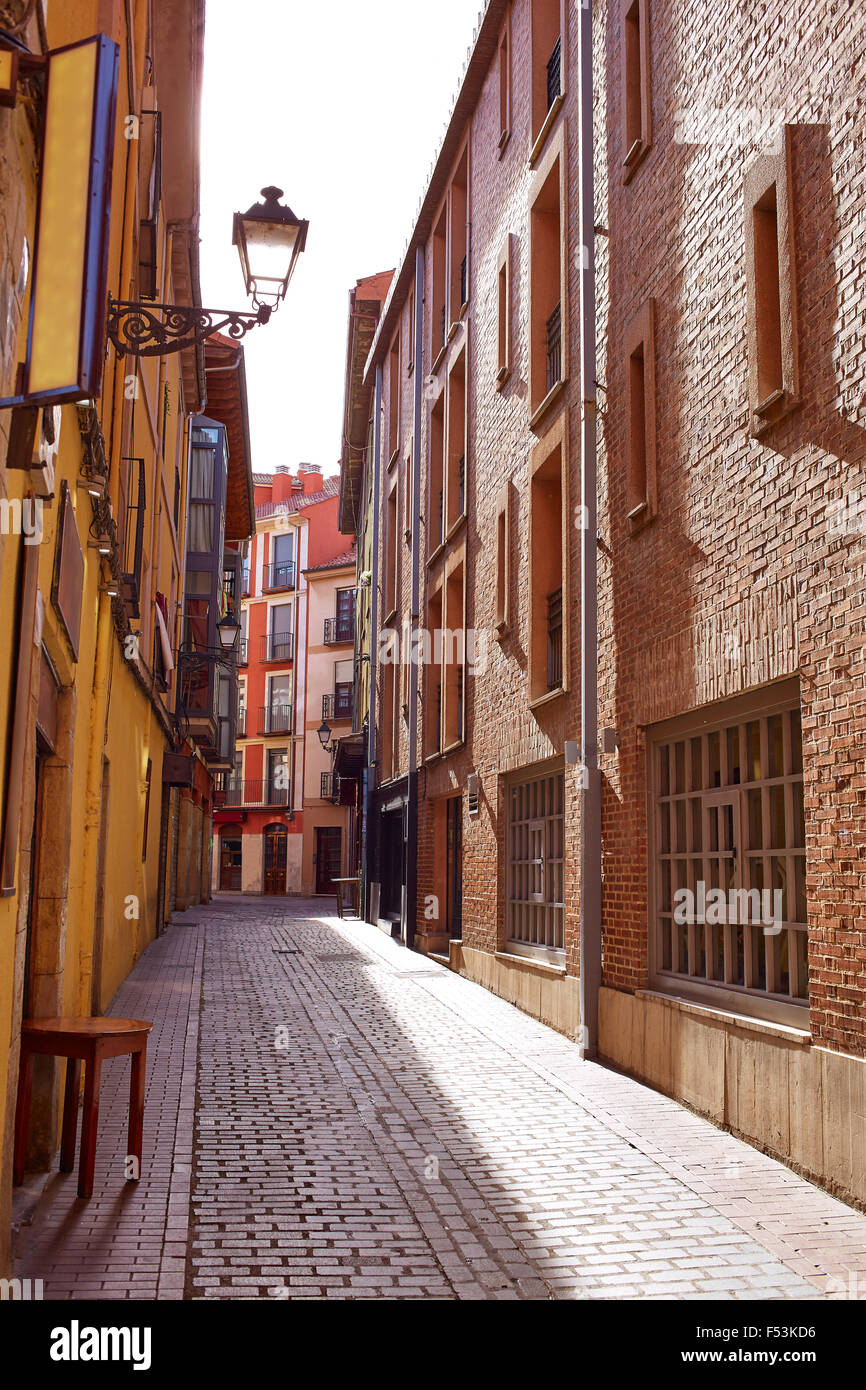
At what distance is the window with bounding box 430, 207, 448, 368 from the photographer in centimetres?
1841

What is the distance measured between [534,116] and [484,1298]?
38.7 ft

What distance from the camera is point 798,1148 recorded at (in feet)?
19.2

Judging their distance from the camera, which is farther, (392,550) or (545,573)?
Answer: (392,550)

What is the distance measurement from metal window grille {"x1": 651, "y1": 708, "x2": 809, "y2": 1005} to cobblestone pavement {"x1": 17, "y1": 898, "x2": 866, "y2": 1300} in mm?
935

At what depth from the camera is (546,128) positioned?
38.9 feet

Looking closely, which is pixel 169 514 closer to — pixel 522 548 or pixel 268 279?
pixel 522 548

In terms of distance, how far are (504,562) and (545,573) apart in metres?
1.29

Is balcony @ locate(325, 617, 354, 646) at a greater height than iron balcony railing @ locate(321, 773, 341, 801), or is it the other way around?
balcony @ locate(325, 617, 354, 646)

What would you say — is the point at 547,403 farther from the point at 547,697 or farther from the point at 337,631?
the point at 337,631

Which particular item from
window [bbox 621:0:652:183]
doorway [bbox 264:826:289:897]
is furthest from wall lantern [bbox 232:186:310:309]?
doorway [bbox 264:826:289:897]

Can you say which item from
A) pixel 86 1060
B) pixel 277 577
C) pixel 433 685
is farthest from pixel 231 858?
pixel 86 1060

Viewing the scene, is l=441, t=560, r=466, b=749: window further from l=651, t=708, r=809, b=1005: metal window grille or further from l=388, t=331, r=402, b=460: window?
l=651, t=708, r=809, b=1005: metal window grille

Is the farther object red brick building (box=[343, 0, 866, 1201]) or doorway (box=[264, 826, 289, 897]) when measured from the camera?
doorway (box=[264, 826, 289, 897])
